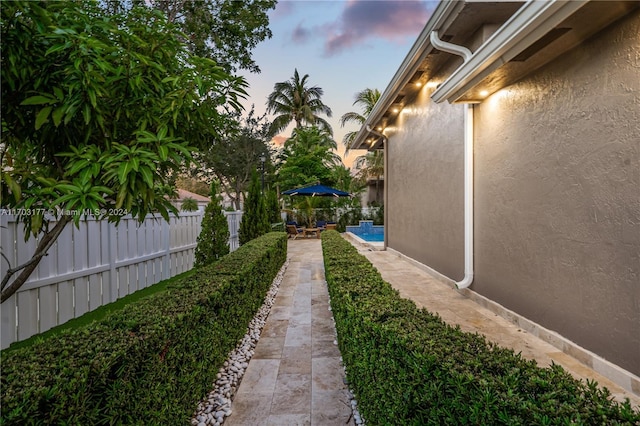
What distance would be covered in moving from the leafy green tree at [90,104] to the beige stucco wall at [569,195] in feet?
10.4

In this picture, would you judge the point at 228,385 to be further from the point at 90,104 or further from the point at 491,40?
the point at 491,40

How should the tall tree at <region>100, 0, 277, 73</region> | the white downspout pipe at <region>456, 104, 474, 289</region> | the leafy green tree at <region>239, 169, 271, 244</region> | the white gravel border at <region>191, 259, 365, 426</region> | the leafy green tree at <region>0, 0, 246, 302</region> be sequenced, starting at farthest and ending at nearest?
the leafy green tree at <region>239, 169, 271, 244</region> < the tall tree at <region>100, 0, 277, 73</region> < the white downspout pipe at <region>456, 104, 474, 289</region> < the white gravel border at <region>191, 259, 365, 426</region> < the leafy green tree at <region>0, 0, 246, 302</region>

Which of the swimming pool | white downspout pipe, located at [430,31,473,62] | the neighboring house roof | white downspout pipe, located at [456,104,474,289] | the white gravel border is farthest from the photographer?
the swimming pool

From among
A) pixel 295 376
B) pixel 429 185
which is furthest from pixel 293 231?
pixel 295 376

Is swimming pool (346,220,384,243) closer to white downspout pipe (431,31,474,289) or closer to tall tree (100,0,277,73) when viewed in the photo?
tall tree (100,0,277,73)

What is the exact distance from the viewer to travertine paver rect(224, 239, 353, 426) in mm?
2697

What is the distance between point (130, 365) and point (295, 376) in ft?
6.31

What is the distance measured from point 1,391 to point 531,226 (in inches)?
179

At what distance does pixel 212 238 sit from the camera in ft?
24.2

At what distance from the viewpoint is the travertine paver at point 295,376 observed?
270 cm

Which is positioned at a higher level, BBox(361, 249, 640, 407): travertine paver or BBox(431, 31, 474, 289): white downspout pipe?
BBox(431, 31, 474, 289): white downspout pipe

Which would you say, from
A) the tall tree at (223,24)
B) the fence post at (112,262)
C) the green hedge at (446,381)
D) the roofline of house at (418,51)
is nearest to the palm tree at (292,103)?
the tall tree at (223,24)

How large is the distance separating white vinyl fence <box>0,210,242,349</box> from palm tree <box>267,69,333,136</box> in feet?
77.1

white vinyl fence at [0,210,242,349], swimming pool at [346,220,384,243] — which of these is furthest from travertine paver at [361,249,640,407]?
swimming pool at [346,220,384,243]
